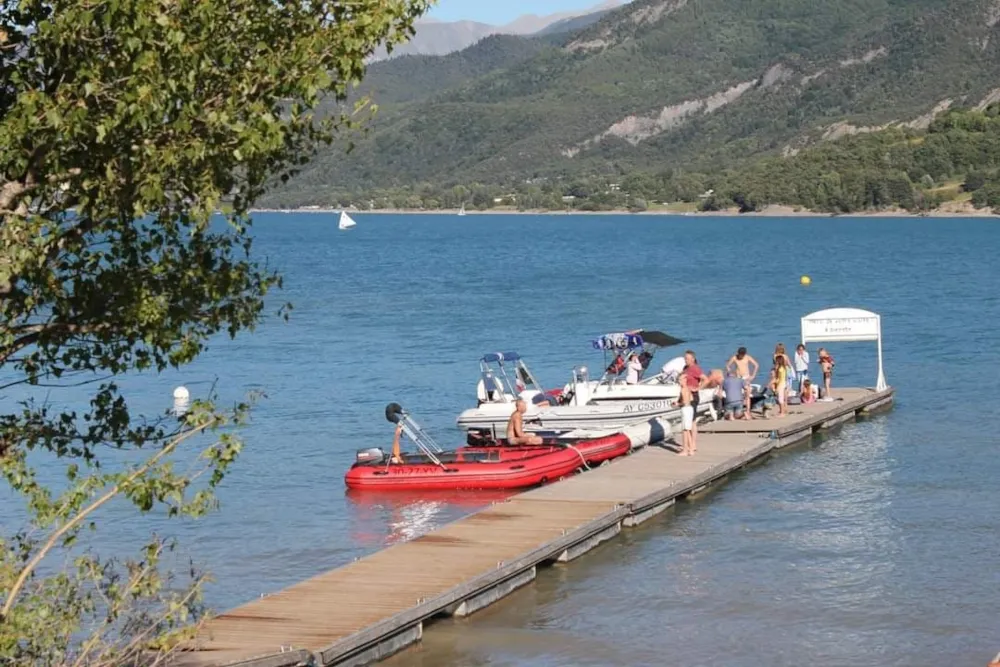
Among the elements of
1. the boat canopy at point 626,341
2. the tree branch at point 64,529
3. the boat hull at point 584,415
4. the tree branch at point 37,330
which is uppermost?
the tree branch at point 37,330

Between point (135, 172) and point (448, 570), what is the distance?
31.7 feet

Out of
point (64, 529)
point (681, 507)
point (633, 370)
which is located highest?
point (64, 529)

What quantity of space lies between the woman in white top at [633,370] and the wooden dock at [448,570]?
Answer: 4735 millimetres

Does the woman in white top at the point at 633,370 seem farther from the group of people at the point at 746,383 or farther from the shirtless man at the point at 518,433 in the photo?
the shirtless man at the point at 518,433

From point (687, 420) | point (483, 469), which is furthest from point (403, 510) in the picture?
point (687, 420)

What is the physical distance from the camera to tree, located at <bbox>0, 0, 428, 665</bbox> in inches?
409

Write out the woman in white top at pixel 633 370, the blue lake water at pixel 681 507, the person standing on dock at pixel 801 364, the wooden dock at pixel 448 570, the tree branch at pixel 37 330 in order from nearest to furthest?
the tree branch at pixel 37 330
the wooden dock at pixel 448 570
the blue lake water at pixel 681 507
the woman in white top at pixel 633 370
the person standing on dock at pixel 801 364

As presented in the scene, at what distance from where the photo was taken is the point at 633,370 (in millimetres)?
34688

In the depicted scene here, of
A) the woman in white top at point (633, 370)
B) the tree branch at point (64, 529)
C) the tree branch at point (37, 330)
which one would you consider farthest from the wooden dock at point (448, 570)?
the woman in white top at point (633, 370)

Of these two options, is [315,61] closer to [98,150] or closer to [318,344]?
[98,150]

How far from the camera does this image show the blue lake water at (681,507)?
18766 millimetres

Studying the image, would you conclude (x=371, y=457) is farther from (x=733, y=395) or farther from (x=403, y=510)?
(x=733, y=395)

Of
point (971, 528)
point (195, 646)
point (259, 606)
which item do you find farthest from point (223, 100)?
point (971, 528)

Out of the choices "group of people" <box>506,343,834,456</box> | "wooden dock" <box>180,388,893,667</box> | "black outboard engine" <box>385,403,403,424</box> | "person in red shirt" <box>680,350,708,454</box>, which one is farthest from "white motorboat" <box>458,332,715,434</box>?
"black outboard engine" <box>385,403,403,424</box>
